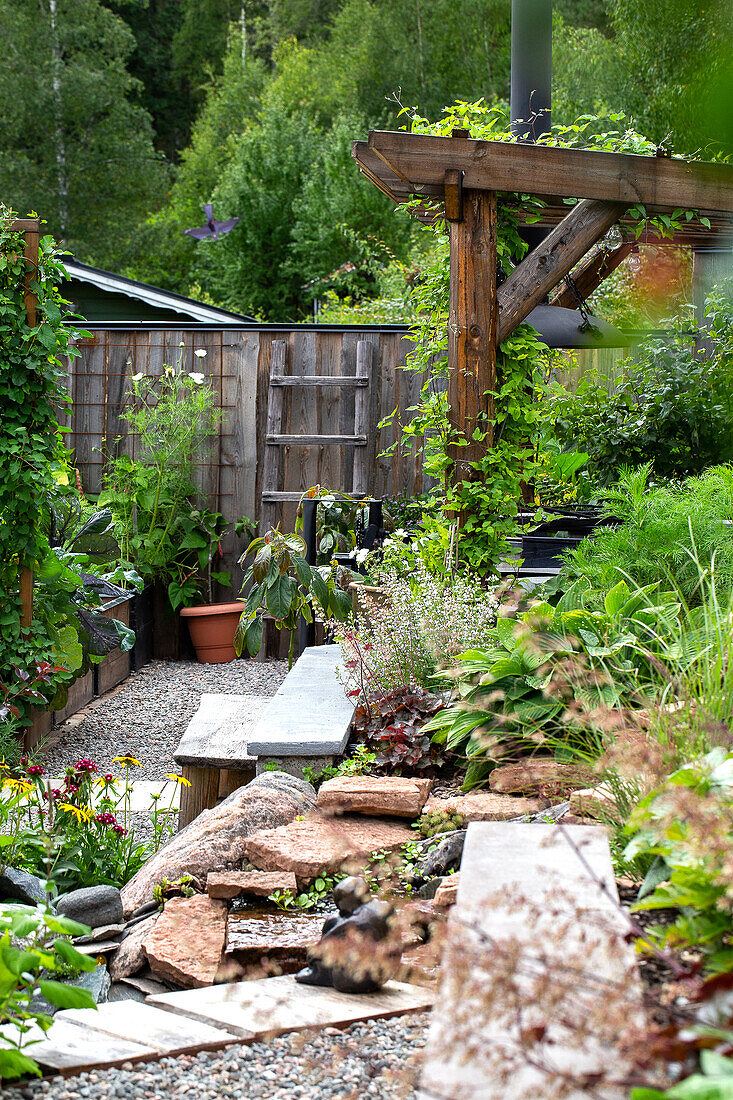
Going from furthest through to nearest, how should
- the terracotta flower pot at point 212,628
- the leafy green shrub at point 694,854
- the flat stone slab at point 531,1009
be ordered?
1. the terracotta flower pot at point 212,628
2. the leafy green shrub at point 694,854
3. the flat stone slab at point 531,1009

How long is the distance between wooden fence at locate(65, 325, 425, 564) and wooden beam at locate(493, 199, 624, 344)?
9.02ft

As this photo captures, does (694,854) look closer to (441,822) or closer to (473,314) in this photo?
(441,822)

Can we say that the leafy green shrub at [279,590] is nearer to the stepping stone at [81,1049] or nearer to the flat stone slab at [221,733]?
the flat stone slab at [221,733]

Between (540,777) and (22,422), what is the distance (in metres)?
3.13

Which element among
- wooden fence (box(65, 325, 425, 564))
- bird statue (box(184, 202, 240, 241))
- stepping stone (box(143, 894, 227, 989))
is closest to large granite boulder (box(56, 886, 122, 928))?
stepping stone (box(143, 894, 227, 989))

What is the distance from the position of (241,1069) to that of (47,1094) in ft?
1.04

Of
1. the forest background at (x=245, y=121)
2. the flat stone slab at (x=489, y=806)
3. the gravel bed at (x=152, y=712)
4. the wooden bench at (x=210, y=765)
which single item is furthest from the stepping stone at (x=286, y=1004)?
the forest background at (x=245, y=121)

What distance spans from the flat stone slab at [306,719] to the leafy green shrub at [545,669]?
384 mm

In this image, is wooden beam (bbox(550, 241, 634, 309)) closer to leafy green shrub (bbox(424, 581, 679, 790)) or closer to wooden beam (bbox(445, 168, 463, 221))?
wooden beam (bbox(445, 168, 463, 221))

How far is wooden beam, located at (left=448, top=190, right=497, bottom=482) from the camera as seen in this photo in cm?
414

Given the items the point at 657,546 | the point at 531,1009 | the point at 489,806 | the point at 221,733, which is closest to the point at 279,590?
the point at 221,733

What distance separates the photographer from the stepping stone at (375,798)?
2818mm

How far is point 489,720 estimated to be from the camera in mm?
2953

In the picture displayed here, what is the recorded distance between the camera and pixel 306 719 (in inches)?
138
